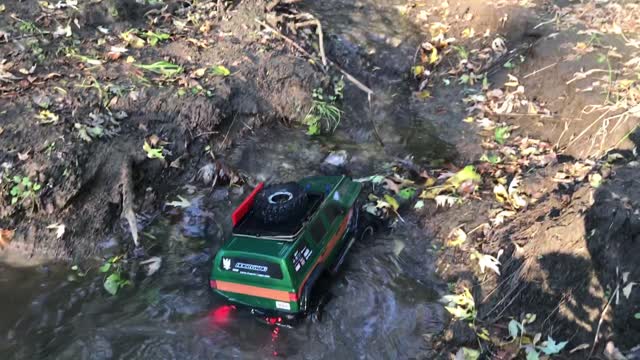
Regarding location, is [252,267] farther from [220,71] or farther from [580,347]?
[220,71]

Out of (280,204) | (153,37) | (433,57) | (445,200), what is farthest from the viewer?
(433,57)

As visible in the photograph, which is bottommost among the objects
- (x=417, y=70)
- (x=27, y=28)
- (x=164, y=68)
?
(x=417, y=70)

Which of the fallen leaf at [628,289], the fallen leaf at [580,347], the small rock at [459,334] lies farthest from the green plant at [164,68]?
the fallen leaf at [628,289]

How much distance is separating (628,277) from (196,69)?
6.35m

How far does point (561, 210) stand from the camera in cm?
564

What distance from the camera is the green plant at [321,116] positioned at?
330 inches

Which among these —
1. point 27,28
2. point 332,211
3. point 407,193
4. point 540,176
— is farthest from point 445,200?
point 27,28

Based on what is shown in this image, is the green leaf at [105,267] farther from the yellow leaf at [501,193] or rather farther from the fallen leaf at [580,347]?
the fallen leaf at [580,347]

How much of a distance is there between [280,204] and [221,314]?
139 centimetres

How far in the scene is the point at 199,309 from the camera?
5.77m

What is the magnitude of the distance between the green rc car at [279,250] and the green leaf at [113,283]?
1205 millimetres

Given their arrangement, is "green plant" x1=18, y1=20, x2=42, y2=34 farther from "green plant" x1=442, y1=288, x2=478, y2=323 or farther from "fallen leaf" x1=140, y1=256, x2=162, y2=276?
"green plant" x1=442, y1=288, x2=478, y2=323

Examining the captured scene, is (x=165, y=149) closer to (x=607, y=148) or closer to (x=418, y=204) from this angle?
(x=418, y=204)

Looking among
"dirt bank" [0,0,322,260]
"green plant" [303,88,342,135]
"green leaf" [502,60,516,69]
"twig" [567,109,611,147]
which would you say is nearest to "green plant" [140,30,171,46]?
"dirt bank" [0,0,322,260]
